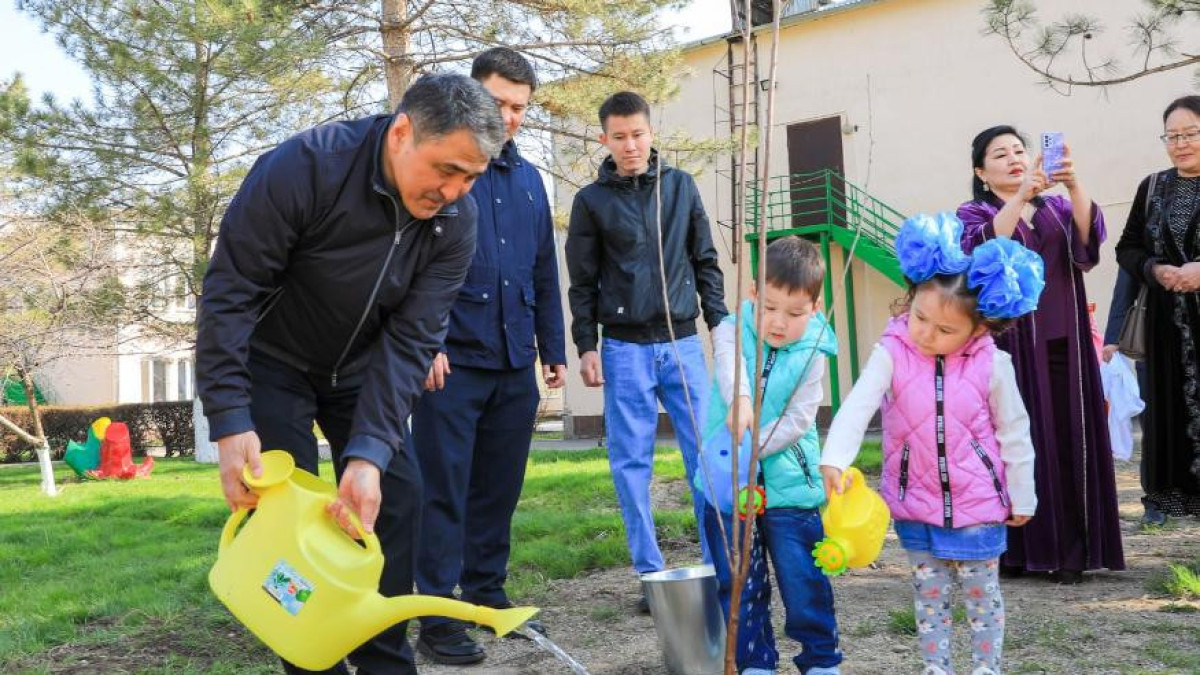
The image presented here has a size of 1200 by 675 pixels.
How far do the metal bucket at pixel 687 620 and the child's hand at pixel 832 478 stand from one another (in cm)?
53

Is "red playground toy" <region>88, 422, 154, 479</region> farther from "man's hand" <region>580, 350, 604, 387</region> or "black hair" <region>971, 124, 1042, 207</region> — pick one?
"black hair" <region>971, 124, 1042, 207</region>

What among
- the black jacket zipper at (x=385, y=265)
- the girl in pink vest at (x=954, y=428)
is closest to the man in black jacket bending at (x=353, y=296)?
the black jacket zipper at (x=385, y=265)

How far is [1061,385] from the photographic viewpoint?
12.8ft

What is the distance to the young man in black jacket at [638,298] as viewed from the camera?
371 cm

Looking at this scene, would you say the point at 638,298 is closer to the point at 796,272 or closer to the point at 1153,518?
the point at 796,272

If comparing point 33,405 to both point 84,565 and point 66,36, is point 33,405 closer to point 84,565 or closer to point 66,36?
point 66,36

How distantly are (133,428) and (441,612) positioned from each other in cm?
2010

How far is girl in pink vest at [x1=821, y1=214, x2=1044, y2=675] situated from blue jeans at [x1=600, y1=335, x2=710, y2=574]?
3.25ft

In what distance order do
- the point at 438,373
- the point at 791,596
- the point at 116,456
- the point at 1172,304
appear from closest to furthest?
the point at 791,596, the point at 438,373, the point at 1172,304, the point at 116,456

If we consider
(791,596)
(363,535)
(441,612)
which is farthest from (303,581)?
(791,596)

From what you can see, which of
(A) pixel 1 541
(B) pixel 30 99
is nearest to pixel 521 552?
(A) pixel 1 541

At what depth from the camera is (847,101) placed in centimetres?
1595

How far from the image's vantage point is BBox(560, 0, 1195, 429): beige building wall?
14.3 metres

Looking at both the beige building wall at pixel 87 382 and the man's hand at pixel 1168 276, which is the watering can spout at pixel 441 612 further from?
the beige building wall at pixel 87 382
